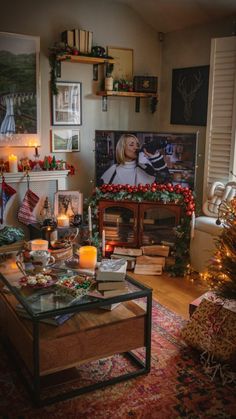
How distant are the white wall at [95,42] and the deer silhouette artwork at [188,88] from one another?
471 millimetres

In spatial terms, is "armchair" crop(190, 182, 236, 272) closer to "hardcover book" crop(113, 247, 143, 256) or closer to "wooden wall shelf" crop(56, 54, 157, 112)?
"hardcover book" crop(113, 247, 143, 256)

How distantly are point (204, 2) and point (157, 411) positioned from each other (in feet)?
12.1

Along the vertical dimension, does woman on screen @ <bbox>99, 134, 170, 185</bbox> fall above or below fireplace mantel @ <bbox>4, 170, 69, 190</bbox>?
above

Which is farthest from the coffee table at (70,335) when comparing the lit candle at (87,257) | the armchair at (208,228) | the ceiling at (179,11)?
the ceiling at (179,11)

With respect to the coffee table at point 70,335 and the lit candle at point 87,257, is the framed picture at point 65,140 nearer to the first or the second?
the lit candle at point 87,257

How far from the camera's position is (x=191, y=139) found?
172 inches

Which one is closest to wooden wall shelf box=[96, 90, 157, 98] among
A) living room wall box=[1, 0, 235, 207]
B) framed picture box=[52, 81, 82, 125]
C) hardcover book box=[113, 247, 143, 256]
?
living room wall box=[1, 0, 235, 207]

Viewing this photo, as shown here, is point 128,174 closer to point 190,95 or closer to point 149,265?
point 149,265

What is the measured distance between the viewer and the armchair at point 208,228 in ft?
13.5

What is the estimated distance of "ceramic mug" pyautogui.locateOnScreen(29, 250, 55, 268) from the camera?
2.84 meters

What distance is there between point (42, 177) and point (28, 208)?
350mm

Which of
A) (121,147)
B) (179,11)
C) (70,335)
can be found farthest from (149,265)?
(179,11)

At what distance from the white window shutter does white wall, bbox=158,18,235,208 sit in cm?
32

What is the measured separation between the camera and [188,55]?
4.96 metres
